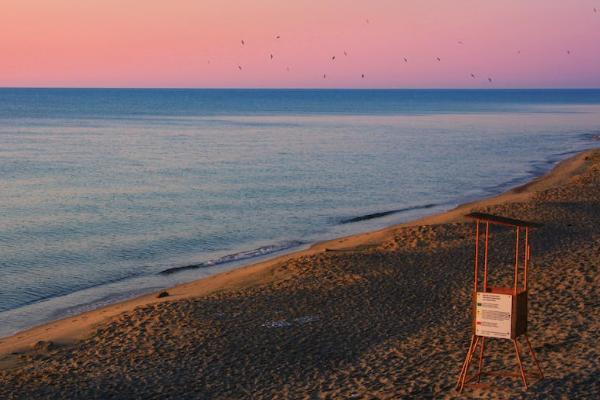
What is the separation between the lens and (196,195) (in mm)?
39125

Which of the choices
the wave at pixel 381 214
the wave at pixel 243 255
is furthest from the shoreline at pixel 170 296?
the wave at pixel 381 214

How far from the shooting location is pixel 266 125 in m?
103

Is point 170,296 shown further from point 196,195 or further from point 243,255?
point 196,195

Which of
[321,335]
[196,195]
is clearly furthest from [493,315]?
[196,195]

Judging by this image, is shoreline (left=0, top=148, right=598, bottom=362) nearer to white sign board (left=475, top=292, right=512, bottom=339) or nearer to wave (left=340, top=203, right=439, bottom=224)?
wave (left=340, top=203, right=439, bottom=224)

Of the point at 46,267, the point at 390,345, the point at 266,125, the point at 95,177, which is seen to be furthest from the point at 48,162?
the point at 266,125

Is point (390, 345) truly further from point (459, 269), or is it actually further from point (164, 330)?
point (459, 269)

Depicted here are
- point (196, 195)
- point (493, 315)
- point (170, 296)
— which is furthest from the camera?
point (196, 195)

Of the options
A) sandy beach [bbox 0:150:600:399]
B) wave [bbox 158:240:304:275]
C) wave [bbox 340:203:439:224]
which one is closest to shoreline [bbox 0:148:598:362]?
sandy beach [bbox 0:150:600:399]

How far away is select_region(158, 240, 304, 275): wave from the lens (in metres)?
23.8

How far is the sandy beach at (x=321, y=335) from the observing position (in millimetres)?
12156

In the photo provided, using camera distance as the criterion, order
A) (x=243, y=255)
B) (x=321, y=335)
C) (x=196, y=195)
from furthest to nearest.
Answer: (x=196, y=195) → (x=243, y=255) → (x=321, y=335)

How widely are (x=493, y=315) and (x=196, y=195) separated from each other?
3006 cm

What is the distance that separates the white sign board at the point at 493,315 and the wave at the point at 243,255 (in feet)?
47.8
